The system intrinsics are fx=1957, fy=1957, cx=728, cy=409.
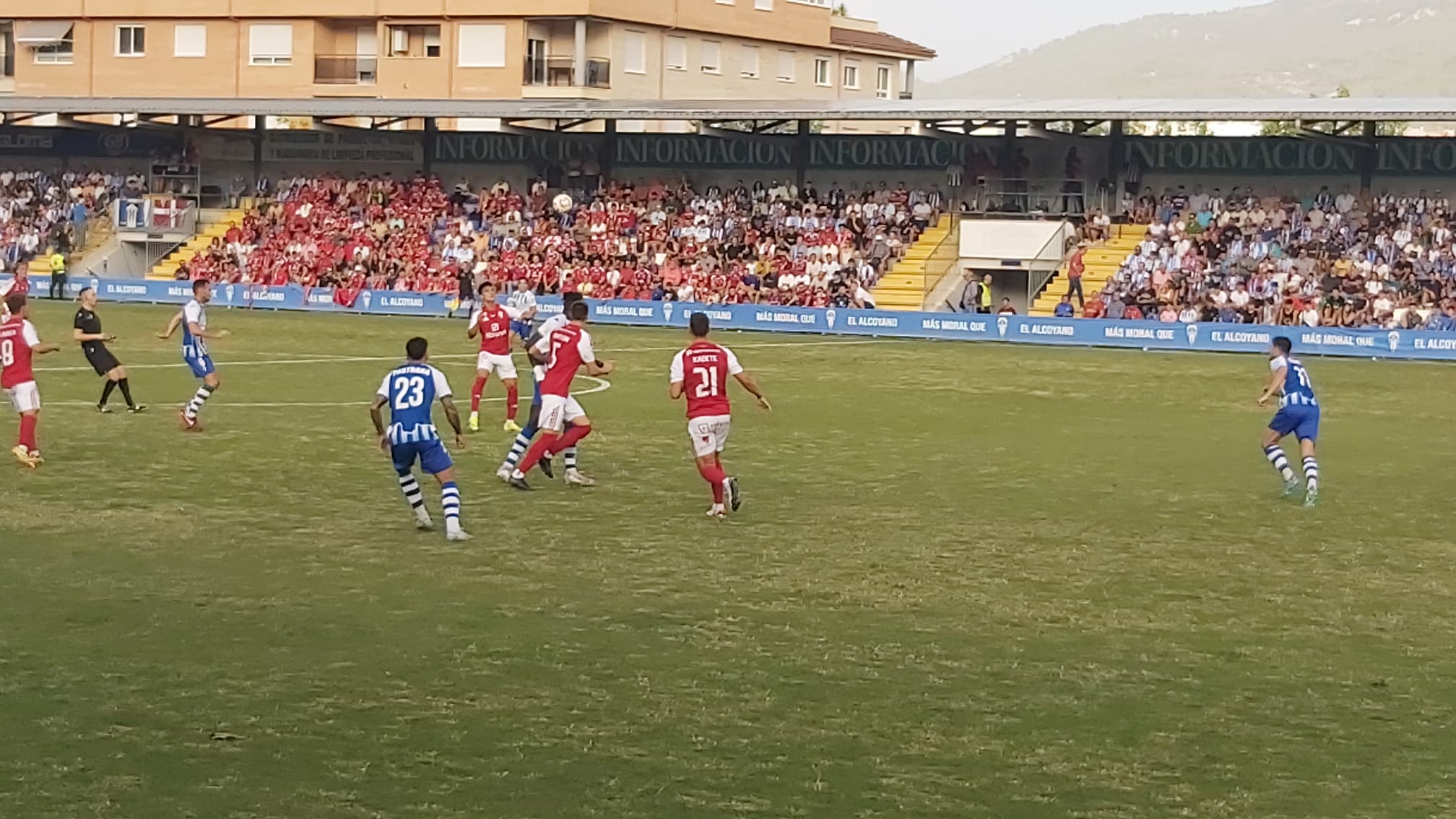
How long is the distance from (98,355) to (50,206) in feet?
129

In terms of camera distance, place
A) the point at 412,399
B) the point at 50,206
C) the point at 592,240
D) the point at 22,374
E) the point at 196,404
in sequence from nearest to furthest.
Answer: the point at 412,399 < the point at 22,374 < the point at 196,404 < the point at 592,240 < the point at 50,206

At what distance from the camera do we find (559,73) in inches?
2660

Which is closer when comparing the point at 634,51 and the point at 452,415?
the point at 452,415

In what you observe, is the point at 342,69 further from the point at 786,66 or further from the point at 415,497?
the point at 415,497

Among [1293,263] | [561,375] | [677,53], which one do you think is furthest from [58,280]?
[561,375]

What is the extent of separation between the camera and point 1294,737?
9.60 meters

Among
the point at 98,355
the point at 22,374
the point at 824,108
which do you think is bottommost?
the point at 98,355

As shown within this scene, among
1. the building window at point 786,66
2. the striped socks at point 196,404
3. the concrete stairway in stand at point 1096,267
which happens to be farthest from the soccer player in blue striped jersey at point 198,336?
the building window at point 786,66

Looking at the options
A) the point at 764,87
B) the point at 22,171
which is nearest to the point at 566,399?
the point at 22,171


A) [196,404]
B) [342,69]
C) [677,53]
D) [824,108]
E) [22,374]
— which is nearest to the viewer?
[22,374]

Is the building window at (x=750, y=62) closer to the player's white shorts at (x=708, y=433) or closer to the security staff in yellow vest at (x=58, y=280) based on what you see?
the security staff in yellow vest at (x=58, y=280)

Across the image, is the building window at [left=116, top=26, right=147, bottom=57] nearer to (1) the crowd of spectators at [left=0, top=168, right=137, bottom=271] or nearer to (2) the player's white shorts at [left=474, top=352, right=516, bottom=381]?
(1) the crowd of spectators at [left=0, top=168, right=137, bottom=271]

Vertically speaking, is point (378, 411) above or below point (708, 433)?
above

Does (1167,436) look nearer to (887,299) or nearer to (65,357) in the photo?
(65,357)
